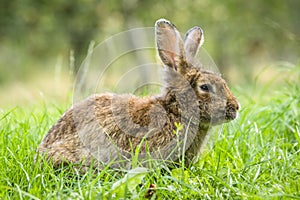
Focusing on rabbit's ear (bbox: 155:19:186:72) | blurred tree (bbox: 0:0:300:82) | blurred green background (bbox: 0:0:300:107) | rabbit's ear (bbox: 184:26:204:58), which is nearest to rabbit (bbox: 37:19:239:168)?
rabbit's ear (bbox: 155:19:186:72)

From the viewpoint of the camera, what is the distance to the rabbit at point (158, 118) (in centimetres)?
347

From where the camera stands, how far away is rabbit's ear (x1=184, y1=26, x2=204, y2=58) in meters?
3.95

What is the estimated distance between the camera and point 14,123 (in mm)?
4480

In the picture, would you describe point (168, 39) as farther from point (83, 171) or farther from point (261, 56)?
point (261, 56)

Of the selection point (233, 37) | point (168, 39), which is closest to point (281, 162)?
point (168, 39)

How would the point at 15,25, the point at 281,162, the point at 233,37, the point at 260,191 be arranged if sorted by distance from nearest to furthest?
the point at 260,191
the point at 281,162
the point at 15,25
the point at 233,37

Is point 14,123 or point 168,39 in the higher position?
point 168,39

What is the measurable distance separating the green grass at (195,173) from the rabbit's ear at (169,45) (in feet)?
2.26

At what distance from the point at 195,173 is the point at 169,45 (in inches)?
37.2

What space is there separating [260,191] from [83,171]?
117 centimetres

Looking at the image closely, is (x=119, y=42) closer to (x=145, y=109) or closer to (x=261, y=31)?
(x=261, y=31)

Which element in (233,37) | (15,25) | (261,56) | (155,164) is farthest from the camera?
(261,56)

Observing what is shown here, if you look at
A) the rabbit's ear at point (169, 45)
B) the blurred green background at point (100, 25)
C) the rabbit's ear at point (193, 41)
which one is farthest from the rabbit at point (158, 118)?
the blurred green background at point (100, 25)

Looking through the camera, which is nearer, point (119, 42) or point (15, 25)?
point (15, 25)
